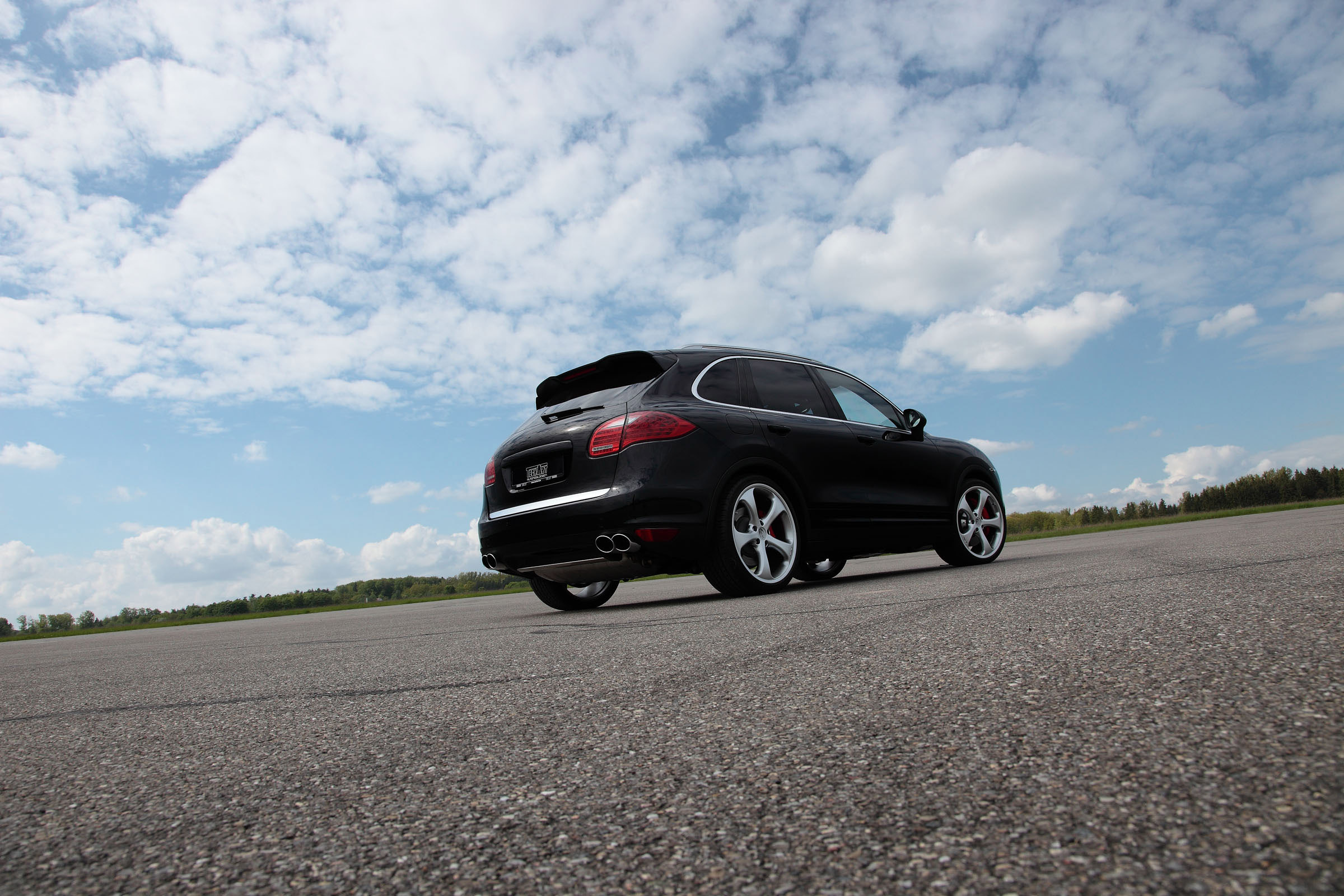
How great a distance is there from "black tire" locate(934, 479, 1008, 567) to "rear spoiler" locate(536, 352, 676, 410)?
3.31 meters

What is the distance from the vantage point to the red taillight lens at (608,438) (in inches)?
225

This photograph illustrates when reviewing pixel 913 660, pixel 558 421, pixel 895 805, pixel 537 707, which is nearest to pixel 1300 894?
pixel 895 805

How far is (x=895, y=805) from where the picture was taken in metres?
1.40

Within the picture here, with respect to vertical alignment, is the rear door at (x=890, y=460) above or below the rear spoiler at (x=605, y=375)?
below

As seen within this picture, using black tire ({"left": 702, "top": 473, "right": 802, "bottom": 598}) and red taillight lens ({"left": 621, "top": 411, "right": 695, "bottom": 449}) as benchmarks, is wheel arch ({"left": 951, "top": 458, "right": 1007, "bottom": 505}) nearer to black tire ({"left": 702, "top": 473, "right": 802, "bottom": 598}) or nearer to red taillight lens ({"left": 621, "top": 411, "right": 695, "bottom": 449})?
black tire ({"left": 702, "top": 473, "right": 802, "bottom": 598})

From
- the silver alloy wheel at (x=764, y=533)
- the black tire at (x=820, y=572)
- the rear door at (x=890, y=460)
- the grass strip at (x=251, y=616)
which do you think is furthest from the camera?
the grass strip at (x=251, y=616)

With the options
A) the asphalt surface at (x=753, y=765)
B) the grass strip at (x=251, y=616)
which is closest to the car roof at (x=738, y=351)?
the asphalt surface at (x=753, y=765)

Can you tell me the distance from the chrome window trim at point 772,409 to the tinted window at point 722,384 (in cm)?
2

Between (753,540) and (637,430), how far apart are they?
1.15 metres

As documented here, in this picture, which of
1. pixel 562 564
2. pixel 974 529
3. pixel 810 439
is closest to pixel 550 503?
pixel 562 564

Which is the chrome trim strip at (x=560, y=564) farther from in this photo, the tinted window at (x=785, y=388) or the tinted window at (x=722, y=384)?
the tinted window at (x=785, y=388)

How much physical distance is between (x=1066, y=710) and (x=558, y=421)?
4.66 metres

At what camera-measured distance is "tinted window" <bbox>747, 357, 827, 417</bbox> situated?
6.58 metres

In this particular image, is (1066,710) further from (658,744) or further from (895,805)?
(658,744)
